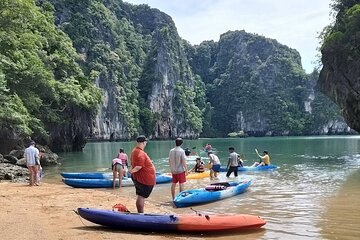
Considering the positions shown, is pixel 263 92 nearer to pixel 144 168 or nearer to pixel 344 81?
pixel 344 81

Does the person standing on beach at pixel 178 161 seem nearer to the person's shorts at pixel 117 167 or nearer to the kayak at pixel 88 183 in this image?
the person's shorts at pixel 117 167

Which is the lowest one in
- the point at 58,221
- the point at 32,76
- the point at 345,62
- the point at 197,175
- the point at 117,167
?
the point at 197,175

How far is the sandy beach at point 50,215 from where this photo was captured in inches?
266

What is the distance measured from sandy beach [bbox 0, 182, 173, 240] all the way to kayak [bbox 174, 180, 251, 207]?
0.88m

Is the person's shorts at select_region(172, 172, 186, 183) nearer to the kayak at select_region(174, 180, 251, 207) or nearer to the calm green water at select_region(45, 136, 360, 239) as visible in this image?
the kayak at select_region(174, 180, 251, 207)

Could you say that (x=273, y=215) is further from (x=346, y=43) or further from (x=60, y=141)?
(x=60, y=141)

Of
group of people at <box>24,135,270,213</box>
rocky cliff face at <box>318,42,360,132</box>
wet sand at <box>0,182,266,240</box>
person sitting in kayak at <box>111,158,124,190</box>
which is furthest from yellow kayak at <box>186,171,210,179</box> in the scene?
rocky cliff face at <box>318,42,360,132</box>

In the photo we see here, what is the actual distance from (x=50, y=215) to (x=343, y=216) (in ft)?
21.9

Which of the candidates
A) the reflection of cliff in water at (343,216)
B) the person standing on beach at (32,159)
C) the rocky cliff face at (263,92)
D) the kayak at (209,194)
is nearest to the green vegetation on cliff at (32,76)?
the person standing on beach at (32,159)

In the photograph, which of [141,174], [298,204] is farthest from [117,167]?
[141,174]

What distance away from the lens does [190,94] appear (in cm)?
12700

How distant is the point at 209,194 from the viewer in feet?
38.1

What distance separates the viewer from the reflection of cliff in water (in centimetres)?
776

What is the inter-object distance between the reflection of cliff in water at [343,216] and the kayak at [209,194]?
2.91 metres
